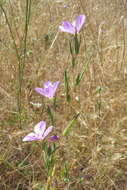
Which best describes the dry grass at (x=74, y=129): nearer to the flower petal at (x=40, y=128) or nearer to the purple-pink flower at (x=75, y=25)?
the flower petal at (x=40, y=128)

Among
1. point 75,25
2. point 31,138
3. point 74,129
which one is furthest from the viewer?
point 74,129

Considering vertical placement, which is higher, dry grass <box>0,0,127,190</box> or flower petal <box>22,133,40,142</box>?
flower petal <box>22,133,40,142</box>

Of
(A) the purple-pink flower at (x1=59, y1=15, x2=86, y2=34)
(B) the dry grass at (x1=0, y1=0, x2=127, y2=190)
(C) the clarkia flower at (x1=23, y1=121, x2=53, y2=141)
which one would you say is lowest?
(B) the dry grass at (x1=0, y1=0, x2=127, y2=190)

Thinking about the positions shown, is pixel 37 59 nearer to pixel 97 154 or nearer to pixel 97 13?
pixel 97 154

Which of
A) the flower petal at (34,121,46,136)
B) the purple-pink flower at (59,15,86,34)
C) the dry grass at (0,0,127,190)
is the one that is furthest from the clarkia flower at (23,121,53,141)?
the purple-pink flower at (59,15,86,34)

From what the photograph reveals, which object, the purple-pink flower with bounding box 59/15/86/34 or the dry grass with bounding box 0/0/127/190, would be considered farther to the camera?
the dry grass with bounding box 0/0/127/190

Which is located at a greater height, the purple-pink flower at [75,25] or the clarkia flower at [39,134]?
the purple-pink flower at [75,25]

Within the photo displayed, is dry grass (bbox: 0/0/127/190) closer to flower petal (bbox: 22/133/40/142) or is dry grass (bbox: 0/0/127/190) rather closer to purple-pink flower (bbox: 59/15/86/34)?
flower petal (bbox: 22/133/40/142)

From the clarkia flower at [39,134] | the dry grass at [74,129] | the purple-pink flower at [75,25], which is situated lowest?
the dry grass at [74,129]

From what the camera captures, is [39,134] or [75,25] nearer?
[39,134]

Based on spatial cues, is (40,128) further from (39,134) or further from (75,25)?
(75,25)

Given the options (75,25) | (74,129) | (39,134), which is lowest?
(74,129)

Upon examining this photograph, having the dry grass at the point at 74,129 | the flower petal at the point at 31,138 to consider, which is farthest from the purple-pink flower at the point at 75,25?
the flower petal at the point at 31,138

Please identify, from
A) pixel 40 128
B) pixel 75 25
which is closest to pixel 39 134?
pixel 40 128
